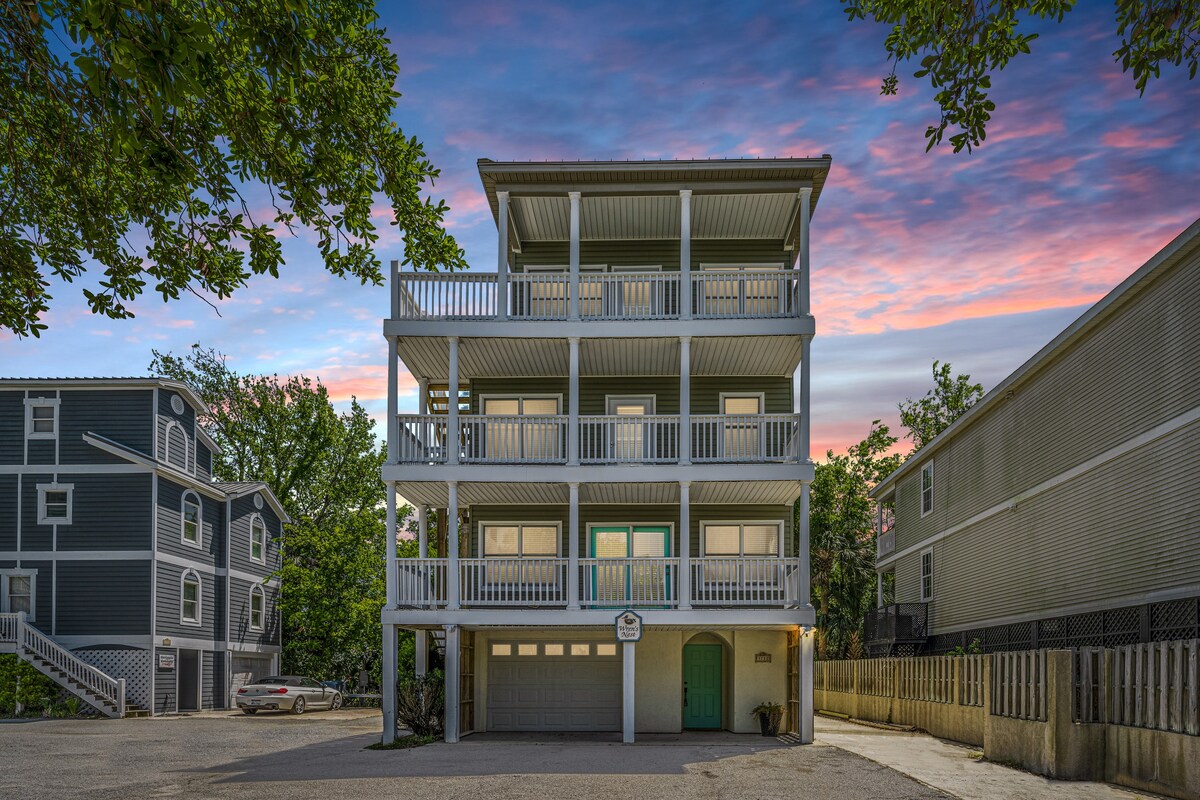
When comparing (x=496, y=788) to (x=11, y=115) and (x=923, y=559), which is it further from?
(x=923, y=559)

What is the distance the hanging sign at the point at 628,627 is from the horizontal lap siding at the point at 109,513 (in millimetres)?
19257

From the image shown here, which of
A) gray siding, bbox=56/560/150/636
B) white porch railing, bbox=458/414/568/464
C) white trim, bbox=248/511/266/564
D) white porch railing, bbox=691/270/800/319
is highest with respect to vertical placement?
white porch railing, bbox=691/270/800/319

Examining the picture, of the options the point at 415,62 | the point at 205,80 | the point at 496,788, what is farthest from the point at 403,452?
the point at 205,80

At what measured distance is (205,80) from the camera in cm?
871

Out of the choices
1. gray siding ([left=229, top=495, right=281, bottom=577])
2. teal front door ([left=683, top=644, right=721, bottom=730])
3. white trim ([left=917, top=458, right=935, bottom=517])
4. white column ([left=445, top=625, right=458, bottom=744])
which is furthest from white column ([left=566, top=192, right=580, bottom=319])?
gray siding ([left=229, top=495, right=281, bottom=577])

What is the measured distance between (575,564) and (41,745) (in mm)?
11217

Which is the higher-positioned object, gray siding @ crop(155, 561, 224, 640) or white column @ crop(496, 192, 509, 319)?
white column @ crop(496, 192, 509, 319)

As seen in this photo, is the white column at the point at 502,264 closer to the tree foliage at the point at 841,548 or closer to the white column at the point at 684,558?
the white column at the point at 684,558

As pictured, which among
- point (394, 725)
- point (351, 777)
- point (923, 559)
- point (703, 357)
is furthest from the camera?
point (923, 559)

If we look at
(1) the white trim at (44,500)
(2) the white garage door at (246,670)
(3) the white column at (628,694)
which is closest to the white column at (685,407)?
(3) the white column at (628,694)

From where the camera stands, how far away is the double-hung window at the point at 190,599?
1500 inches

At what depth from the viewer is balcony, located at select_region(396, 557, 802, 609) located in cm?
2398

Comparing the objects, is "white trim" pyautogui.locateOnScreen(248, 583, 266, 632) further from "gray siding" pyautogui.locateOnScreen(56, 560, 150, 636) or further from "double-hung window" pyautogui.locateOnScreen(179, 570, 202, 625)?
"gray siding" pyautogui.locateOnScreen(56, 560, 150, 636)

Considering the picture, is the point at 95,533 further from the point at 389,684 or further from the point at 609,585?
the point at 609,585
